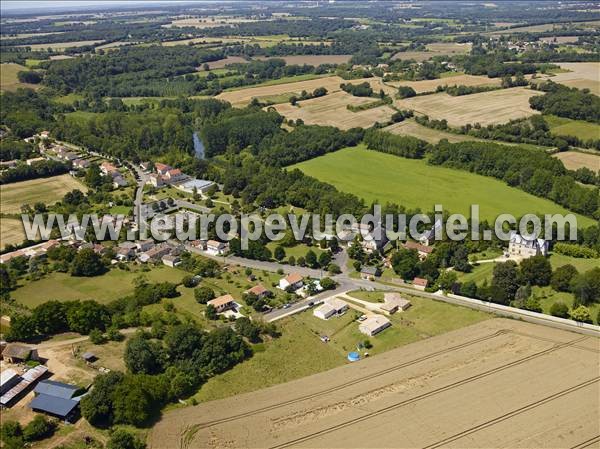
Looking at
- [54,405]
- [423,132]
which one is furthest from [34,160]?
[423,132]

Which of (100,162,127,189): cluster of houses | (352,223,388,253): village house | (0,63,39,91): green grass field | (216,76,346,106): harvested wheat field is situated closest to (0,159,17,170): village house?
(100,162,127,189): cluster of houses

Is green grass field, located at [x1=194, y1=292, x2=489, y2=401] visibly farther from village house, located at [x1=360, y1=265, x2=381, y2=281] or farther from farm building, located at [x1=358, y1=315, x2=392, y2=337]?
village house, located at [x1=360, y1=265, x2=381, y2=281]

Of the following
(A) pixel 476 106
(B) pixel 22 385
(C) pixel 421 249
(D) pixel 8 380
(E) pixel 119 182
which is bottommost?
(C) pixel 421 249

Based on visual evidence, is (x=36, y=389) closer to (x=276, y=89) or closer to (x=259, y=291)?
(x=259, y=291)

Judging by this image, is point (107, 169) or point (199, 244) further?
point (107, 169)

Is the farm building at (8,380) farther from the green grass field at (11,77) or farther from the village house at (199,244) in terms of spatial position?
the green grass field at (11,77)

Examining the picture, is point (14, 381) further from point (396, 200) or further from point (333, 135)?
point (333, 135)

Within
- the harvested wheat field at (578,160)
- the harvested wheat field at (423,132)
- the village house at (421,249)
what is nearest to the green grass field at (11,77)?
the harvested wheat field at (423,132)
